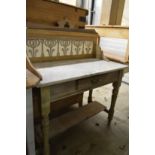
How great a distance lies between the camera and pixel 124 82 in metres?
3.35

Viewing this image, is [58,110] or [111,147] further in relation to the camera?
[58,110]

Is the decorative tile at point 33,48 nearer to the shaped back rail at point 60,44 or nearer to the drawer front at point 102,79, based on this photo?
the shaped back rail at point 60,44

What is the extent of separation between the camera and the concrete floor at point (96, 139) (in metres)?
1.47

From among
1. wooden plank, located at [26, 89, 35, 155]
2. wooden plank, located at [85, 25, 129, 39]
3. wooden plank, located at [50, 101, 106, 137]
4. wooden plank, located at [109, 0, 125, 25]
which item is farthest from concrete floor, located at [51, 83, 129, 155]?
wooden plank, located at [109, 0, 125, 25]

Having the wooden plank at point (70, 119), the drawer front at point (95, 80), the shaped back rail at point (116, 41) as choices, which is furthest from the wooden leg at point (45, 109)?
the shaped back rail at point (116, 41)

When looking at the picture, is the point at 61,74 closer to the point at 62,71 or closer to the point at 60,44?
the point at 62,71

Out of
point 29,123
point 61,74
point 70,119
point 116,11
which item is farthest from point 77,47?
point 116,11

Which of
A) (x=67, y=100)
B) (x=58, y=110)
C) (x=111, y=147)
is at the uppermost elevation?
(x=67, y=100)

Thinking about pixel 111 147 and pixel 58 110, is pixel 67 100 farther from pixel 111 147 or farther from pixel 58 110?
pixel 111 147

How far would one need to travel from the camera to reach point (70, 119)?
149 centimetres

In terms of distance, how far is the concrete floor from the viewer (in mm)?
1471

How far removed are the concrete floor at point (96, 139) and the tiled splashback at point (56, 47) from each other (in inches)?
33.6
